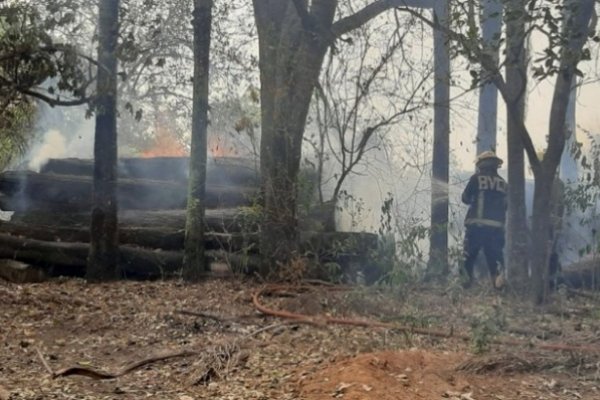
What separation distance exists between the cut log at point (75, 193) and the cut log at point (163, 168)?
272 millimetres

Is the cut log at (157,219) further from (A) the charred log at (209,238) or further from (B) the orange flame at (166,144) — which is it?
(B) the orange flame at (166,144)

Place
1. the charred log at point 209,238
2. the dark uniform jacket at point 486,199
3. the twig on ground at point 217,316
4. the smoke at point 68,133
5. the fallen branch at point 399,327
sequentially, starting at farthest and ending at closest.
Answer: the smoke at point 68,133
the dark uniform jacket at point 486,199
the charred log at point 209,238
the twig on ground at point 217,316
the fallen branch at point 399,327

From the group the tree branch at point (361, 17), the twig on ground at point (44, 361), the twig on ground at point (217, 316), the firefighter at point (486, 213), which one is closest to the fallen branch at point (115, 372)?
the twig on ground at point (44, 361)

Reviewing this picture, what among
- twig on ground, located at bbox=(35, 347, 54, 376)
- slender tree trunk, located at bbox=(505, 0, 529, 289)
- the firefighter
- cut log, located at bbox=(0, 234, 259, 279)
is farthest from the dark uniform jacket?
twig on ground, located at bbox=(35, 347, 54, 376)

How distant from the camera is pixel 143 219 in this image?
1127cm

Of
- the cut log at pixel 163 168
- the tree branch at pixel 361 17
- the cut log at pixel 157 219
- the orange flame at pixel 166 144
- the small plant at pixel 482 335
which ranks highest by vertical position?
the tree branch at pixel 361 17

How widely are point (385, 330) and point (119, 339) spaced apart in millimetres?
2484

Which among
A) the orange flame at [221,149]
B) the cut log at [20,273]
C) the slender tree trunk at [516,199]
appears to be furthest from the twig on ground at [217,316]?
the orange flame at [221,149]

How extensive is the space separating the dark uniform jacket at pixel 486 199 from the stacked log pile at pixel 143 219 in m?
1.45

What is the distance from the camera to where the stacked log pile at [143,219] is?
10.1 metres

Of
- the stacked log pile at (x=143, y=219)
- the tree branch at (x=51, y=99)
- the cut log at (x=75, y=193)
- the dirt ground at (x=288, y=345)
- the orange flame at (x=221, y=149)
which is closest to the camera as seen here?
the dirt ground at (x=288, y=345)

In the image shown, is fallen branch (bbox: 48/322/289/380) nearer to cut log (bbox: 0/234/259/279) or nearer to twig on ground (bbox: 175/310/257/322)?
twig on ground (bbox: 175/310/257/322)

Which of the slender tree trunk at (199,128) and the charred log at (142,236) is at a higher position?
the slender tree trunk at (199,128)

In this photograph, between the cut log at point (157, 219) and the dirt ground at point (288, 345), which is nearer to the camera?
the dirt ground at point (288, 345)
